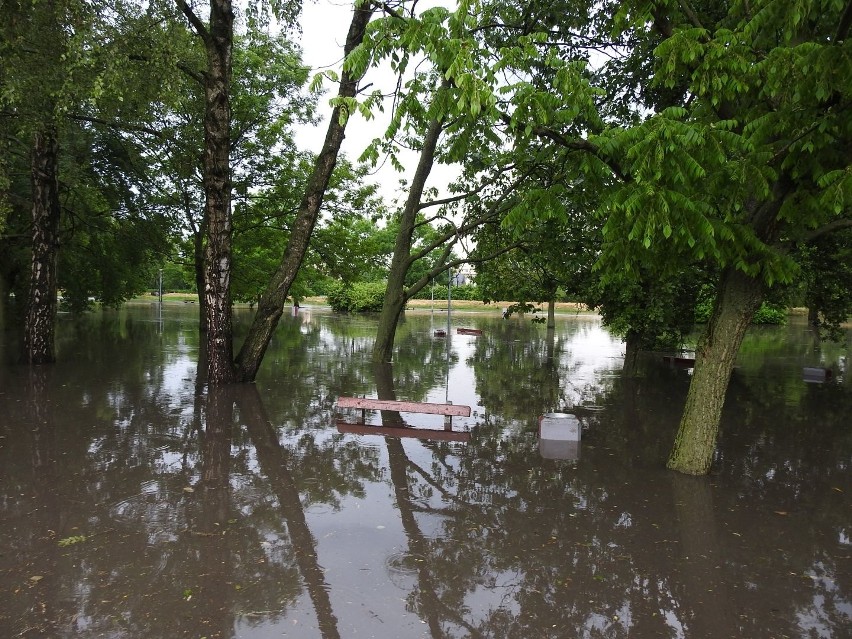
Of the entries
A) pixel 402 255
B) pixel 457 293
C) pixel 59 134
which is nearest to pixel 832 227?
pixel 402 255

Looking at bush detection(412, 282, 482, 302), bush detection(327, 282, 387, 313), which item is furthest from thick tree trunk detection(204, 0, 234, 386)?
bush detection(412, 282, 482, 302)

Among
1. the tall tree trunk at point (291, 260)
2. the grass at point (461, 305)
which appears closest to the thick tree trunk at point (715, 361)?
the tall tree trunk at point (291, 260)

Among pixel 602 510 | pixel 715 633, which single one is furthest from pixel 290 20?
pixel 715 633

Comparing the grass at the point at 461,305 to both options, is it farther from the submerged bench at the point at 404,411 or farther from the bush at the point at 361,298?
Result: the submerged bench at the point at 404,411

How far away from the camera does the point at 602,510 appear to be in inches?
240

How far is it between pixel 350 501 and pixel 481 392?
7457 mm

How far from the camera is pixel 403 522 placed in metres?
5.68

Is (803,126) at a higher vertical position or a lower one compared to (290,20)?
lower

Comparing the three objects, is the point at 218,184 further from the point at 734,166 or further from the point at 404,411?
the point at 734,166

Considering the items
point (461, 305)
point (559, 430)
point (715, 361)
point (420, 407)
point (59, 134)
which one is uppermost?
point (59, 134)

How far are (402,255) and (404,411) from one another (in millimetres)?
9071

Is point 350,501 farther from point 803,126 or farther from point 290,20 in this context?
point 290,20

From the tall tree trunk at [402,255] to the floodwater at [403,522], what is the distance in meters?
5.73

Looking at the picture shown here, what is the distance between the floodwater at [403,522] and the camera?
406 centimetres
